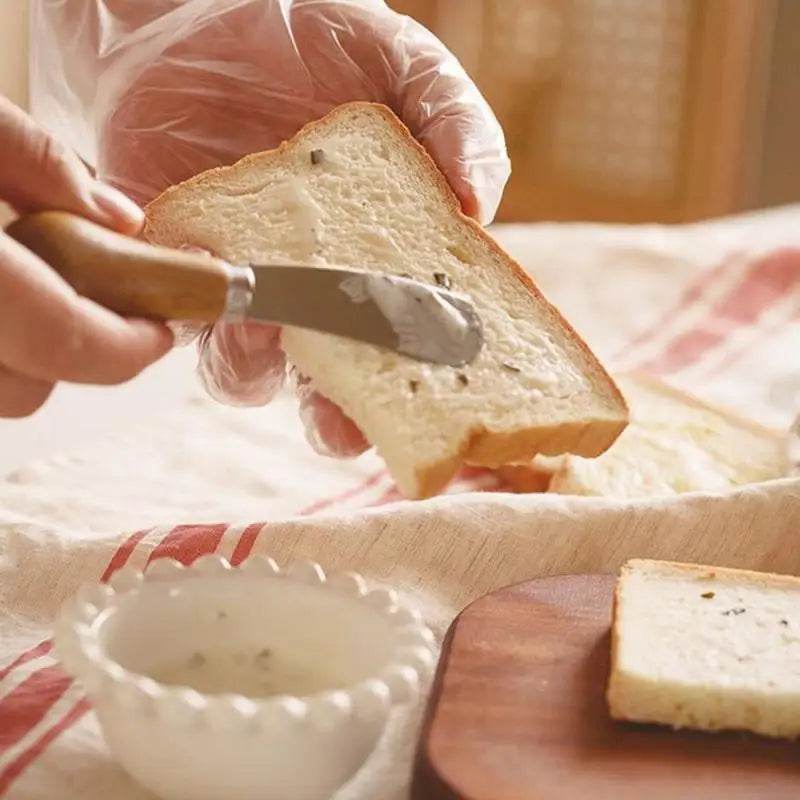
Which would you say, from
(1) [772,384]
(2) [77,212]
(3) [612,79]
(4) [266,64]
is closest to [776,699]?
(2) [77,212]

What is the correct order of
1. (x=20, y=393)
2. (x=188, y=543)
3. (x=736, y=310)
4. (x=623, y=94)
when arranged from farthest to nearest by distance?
(x=623, y=94)
(x=736, y=310)
(x=188, y=543)
(x=20, y=393)

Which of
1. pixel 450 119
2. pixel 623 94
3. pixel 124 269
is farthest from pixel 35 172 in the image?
pixel 623 94

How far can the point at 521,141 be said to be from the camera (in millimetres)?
4516

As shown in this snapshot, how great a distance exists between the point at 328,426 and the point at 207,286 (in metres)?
0.36

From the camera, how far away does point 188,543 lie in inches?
50.5

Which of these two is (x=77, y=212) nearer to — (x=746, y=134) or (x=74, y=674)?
(x=74, y=674)

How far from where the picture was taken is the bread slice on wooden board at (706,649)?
991mm

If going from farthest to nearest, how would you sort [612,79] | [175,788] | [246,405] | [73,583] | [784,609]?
[612,79] < [246,405] < [73,583] < [784,609] < [175,788]

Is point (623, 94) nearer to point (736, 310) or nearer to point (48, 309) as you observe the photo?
point (736, 310)

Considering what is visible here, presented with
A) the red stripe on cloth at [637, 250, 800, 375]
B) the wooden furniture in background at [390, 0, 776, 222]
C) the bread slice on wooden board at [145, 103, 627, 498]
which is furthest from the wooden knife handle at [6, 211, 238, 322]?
the wooden furniture in background at [390, 0, 776, 222]

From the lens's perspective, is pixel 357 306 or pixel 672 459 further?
pixel 672 459

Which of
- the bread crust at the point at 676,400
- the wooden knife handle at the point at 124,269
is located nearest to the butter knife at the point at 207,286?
the wooden knife handle at the point at 124,269

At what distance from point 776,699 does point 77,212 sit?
0.61m

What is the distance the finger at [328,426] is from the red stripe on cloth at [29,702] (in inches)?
12.7
